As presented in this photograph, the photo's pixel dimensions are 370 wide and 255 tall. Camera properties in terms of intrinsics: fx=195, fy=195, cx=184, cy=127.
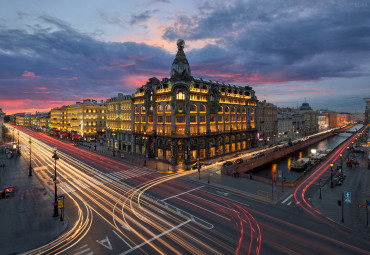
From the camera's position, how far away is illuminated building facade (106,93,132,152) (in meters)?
74.3

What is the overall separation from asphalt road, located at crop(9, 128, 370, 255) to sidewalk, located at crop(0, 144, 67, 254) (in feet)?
4.99

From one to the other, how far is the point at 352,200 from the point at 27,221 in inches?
1720

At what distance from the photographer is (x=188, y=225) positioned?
21750 millimetres

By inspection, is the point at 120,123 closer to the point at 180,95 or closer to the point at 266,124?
the point at 180,95

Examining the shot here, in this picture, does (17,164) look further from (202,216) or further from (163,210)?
(202,216)

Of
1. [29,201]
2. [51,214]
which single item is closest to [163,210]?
[51,214]

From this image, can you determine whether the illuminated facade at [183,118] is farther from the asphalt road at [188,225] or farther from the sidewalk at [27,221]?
the sidewalk at [27,221]

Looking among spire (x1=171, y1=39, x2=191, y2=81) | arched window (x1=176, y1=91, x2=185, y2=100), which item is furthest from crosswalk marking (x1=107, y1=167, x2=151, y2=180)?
spire (x1=171, y1=39, x2=191, y2=81)

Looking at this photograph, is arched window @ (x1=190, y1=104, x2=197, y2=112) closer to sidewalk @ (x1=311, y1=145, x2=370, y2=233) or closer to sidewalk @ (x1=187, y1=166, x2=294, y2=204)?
sidewalk @ (x1=187, y1=166, x2=294, y2=204)

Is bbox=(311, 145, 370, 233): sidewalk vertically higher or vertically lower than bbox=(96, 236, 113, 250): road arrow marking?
lower

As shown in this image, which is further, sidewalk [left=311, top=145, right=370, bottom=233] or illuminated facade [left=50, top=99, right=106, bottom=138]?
illuminated facade [left=50, top=99, right=106, bottom=138]

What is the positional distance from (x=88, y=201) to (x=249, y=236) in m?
22.5

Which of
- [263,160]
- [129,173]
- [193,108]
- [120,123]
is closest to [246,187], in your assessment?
[129,173]

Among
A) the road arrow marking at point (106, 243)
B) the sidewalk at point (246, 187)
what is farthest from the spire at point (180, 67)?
the road arrow marking at point (106, 243)
